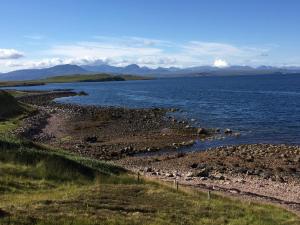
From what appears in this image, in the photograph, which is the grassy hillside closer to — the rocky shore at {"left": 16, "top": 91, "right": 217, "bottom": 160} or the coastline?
the coastline

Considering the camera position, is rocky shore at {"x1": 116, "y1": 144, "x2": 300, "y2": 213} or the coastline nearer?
rocky shore at {"x1": 116, "y1": 144, "x2": 300, "y2": 213}

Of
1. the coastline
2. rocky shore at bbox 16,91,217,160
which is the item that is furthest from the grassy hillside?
rocky shore at bbox 16,91,217,160

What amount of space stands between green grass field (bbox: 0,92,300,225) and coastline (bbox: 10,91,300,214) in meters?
5.41

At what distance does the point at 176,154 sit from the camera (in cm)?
5241

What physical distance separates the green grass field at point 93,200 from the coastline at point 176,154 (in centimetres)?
541

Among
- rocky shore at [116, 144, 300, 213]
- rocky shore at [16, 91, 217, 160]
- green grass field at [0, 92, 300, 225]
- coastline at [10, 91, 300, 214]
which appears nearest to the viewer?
green grass field at [0, 92, 300, 225]

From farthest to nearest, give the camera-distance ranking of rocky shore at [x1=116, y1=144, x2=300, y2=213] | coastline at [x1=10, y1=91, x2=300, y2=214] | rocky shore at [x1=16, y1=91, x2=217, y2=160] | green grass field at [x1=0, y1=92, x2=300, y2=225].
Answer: rocky shore at [x1=16, y1=91, x2=217, y2=160], coastline at [x1=10, y1=91, x2=300, y2=214], rocky shore at [x1=116, y1=144, x2=300, y2=213], green grass field at [x1=0, y1=92, x2=300, y2=225]

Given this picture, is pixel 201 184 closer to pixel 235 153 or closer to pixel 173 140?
pixel 235 153

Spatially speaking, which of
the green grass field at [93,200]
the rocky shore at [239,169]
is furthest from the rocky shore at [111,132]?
the green grass field at [93,200]

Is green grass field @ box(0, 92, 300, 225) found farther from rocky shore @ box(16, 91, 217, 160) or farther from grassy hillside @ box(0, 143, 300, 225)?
rocky shore @ box(16, 91, 217, 160)

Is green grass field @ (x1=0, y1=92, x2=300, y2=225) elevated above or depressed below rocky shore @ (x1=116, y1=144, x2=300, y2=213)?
above

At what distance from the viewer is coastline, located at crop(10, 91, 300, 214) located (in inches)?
1432

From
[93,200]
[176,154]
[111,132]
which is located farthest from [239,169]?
[111,132]

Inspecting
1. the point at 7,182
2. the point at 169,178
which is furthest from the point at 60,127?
the point at 7,182
